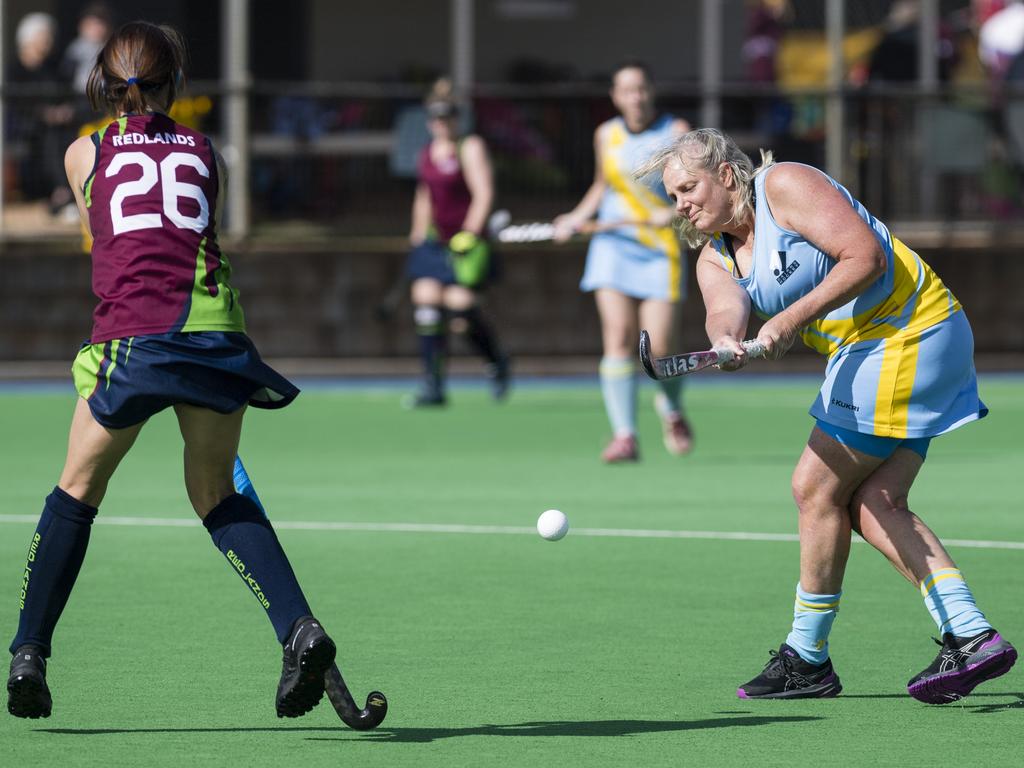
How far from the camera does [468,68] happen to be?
21.9 m

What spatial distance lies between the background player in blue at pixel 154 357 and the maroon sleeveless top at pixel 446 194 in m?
10.2

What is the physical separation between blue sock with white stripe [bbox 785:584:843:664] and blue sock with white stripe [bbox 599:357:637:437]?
18.8 ft

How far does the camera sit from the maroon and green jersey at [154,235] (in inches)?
207

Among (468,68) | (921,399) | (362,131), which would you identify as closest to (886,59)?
(468,68)

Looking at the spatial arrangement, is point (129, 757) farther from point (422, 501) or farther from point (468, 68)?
point (468, 68)

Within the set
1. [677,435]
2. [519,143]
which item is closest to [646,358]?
[677,435]

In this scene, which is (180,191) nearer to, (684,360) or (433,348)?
(684,360)

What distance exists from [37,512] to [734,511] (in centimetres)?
324

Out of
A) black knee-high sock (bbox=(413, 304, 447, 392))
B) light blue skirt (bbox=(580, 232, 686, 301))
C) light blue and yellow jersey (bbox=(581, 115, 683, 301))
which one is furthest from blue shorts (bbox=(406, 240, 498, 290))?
light blue skirt (bbox=(580, 232, 686, 301))

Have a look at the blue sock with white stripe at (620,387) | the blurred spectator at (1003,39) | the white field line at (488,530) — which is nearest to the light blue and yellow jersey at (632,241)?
the blue sock with white stripe at (620,387)

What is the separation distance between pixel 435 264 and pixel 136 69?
10476mm

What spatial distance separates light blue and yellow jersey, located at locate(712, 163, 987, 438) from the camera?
5.77 metres

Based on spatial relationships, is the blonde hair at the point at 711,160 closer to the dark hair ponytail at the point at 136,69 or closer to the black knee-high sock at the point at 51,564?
the dark hair ponytail at the point at 136,69

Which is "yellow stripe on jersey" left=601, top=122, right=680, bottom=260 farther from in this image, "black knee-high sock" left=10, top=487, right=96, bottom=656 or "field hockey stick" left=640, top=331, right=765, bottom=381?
"black knee-high sock" left=10, top=487, right=96, bottom=656
